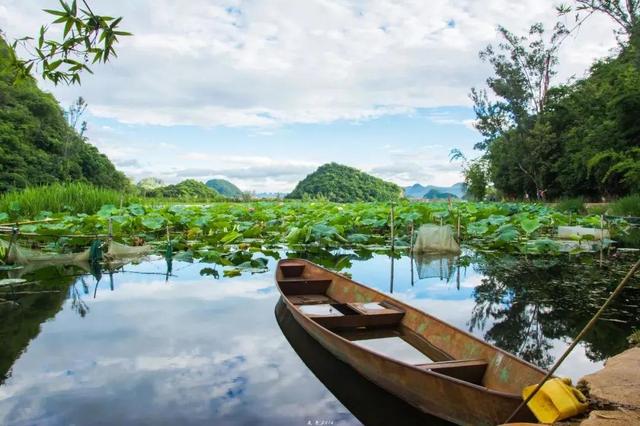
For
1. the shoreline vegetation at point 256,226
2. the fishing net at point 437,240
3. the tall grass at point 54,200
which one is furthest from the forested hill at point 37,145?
the fishing net at point 437,240

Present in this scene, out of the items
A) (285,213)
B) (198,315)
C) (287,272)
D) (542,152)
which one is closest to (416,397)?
(198,315)

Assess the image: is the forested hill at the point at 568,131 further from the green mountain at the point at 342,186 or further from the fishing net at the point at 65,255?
the green mountain at the point at 342,186

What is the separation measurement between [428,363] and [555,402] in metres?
0.69

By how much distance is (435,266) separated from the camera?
275 inches

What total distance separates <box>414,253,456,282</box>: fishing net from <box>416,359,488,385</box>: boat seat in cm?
350

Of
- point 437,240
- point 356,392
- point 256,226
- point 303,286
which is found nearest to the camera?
point 356,392

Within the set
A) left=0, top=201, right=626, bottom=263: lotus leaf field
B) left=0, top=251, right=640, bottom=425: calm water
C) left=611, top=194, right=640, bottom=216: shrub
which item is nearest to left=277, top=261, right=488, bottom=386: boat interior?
left=0, top=251, right=640, bottom=425: calm water

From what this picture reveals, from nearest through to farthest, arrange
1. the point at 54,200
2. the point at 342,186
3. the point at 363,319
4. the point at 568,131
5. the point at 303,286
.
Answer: the point at 363,319
the point at 303,286
the point at 54,200
the point at 568,131
the point at 342,186

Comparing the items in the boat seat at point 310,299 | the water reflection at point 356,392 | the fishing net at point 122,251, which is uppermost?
the fishing net at point 122,251

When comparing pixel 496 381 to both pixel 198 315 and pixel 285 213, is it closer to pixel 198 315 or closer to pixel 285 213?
pixel 198 315

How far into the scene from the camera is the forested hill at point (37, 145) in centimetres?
2053

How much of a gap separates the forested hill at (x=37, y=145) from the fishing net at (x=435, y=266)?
18855 millimetres

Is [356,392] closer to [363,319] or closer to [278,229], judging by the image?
[363,319]

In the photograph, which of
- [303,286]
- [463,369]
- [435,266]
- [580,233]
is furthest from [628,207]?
[463,369]
